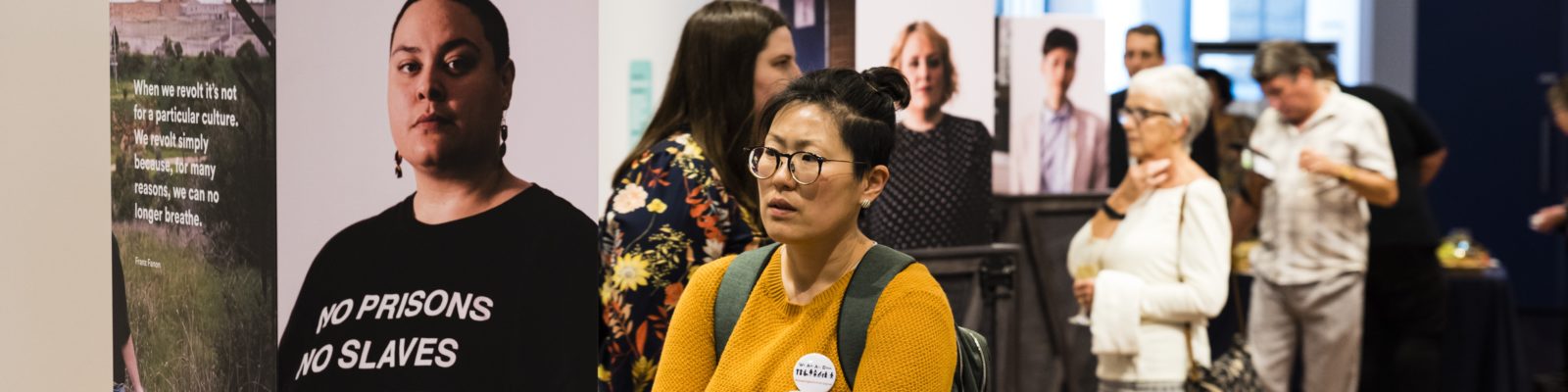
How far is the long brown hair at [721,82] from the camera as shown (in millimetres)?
2811

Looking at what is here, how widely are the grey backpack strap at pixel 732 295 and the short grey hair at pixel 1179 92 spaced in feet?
8.93

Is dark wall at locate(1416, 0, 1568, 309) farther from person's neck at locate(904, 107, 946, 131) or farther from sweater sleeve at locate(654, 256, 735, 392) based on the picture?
sweater sleeve at locate(654, 256, 735, 392)

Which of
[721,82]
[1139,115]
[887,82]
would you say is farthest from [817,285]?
[1139,115]

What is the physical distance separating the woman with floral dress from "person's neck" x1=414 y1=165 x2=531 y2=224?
605mm

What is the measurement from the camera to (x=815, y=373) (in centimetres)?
180

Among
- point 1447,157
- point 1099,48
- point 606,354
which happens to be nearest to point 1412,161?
point 1447,157

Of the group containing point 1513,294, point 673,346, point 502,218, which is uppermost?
point 502,218

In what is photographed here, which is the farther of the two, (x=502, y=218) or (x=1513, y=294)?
(x=1513, y=294)

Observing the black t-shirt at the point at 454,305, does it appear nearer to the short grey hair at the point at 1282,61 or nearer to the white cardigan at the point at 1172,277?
the white cardigan at the point at 1172,277

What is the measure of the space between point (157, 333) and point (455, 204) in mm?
899

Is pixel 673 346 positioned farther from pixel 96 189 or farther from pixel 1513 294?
pixel 1513 294

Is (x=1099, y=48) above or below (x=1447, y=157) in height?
above

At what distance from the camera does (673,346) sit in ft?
6.37

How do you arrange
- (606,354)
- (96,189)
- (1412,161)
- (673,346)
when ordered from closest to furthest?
1. (673,346)
2. (606,354)
3. (96,189)
4. (1412,161)
